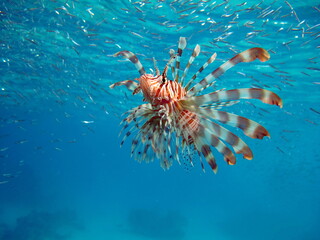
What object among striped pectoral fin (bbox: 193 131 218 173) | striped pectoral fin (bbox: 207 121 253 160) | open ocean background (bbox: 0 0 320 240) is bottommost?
striped pectoral fin (bbox: 207 121 253 160)

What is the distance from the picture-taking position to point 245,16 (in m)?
10.4

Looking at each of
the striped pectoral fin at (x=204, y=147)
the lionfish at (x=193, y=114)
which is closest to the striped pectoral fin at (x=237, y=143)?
the lionfish at (x=193, y=114)

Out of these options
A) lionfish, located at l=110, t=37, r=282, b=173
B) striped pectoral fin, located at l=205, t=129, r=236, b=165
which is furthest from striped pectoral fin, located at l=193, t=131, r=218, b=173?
striped pectoral fin, located at l=205, t=129, r=236, b=165

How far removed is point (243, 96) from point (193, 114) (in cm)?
54

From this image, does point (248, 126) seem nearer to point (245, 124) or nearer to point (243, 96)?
point (245, 124)

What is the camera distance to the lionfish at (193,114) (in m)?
1.76

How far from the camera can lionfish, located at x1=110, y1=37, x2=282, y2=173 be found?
176 centimetres

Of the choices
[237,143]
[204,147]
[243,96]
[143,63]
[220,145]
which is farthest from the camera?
[143,63]

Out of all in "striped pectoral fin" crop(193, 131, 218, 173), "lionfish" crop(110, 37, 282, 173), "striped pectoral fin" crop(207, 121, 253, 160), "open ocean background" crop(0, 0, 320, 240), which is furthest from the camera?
"open ocean background" crop(0, 0, 320, 240)

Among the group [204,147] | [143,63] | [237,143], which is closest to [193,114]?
[204,147]

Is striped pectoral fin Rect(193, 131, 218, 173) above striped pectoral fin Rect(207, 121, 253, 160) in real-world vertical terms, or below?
above

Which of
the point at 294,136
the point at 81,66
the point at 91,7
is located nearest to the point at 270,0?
the point at 91,7

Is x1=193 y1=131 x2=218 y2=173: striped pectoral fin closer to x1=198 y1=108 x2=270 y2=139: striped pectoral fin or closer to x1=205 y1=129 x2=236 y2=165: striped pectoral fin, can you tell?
x1=205 y1=129 x2=236 y2=165: striped pectoral fin

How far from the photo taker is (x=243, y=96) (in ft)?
5.69
